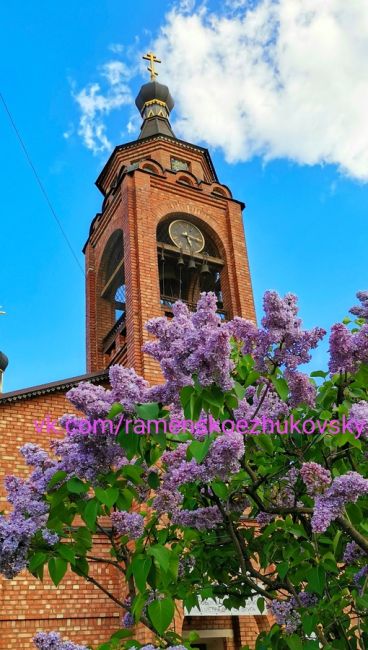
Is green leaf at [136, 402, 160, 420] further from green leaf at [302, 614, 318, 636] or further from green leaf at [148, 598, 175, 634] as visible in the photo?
green leaf at [302, 614, 318, 636]

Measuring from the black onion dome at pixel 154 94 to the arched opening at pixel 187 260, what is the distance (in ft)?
20.8

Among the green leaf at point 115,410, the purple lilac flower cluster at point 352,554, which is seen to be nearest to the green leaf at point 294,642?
the purple lilac flower cluster at point 352,554

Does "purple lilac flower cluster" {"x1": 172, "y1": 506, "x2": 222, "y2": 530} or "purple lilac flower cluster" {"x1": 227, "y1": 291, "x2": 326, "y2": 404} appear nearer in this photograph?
"purple lilac flower cluster" {"x1": 227, "y1": 291, "x2": 326, "y2": 404}

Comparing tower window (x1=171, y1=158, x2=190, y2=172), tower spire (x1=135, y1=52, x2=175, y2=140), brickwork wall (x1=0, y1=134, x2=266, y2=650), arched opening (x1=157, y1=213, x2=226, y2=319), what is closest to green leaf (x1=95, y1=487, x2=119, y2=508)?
brickwork wall (x1=0, y1=134, x2=266, y2=650)

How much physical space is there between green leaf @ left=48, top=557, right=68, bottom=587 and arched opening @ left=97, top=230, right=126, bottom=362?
9.62 metres

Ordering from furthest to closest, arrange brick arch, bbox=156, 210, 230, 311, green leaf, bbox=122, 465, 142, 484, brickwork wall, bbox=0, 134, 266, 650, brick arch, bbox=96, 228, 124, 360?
brick arch, bbox=96, 228, 124, 360
brick arch, bbox=156, 210, 230, 311
brickwork wall, bbox=0, 134, 266, 650
green leaf, bbox=122, 465, 142, 484

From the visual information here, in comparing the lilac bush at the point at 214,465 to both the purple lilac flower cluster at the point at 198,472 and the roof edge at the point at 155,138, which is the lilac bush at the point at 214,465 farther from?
the roof edge at the point at 155,138

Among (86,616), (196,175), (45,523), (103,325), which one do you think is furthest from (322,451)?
(196,175)

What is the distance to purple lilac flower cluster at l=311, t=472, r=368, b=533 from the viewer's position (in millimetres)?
2797

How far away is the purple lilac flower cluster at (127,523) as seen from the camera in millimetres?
3594

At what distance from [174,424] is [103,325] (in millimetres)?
10817

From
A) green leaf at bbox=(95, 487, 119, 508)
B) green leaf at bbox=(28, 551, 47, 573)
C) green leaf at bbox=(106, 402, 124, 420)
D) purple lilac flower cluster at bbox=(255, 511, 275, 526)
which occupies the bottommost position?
green leaf at bbox=(28, 551, 47, 573)

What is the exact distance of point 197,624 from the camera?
9555mm

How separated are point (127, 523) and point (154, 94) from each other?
1682 cm
